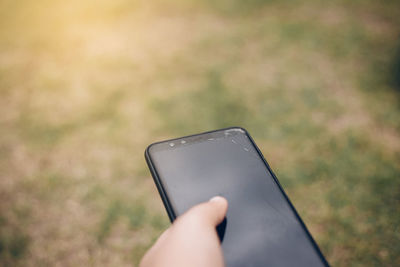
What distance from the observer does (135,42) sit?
3.26 metres

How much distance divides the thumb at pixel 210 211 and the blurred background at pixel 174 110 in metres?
1.16

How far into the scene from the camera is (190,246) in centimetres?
79

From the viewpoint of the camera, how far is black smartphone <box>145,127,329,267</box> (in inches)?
41.3

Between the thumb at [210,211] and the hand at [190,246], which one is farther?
the thumb at [210,211]

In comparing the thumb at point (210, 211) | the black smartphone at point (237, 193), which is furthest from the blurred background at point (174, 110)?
the thumb at point (210, 211)

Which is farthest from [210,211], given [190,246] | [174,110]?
[174,110]

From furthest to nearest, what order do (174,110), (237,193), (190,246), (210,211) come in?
(174,110)
(237,193)
(210,211)
(190,246)

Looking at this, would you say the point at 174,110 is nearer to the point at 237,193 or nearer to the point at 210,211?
the point at 237,193

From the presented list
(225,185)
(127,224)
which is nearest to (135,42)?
(127,224)

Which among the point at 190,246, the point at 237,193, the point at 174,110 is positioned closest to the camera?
the point at 190,246

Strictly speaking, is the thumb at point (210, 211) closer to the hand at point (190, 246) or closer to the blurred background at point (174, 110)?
the hand at point (190, 246)

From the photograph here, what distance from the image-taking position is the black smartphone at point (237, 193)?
105 cm

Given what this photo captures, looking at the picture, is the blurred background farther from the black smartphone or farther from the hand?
the hand

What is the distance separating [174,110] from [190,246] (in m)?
1.96
